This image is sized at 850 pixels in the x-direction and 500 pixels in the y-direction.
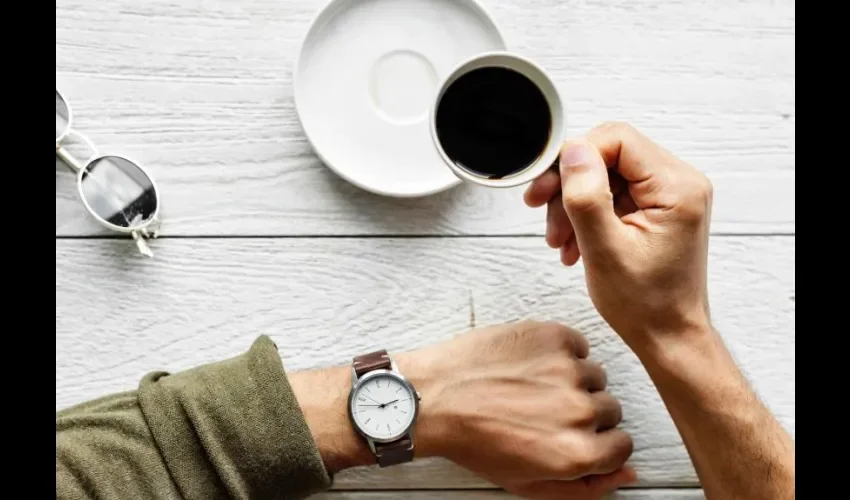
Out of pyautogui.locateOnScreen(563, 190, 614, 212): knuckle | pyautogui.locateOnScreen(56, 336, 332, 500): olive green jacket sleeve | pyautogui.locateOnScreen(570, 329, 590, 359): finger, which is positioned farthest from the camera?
pyautogui.locateOnScreen(570, 329, 590, 359): finger

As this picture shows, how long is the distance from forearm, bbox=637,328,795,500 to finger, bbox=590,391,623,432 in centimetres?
11

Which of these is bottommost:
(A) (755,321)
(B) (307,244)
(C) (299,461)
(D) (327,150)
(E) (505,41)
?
(C) (299,461)

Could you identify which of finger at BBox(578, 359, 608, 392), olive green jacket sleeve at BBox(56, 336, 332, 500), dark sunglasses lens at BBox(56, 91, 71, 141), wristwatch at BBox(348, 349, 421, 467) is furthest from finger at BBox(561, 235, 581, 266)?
dark sunglasses lens at BBox(56, 91, 71, 141)

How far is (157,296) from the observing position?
35.5 inches

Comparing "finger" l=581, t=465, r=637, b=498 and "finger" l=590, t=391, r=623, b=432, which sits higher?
"finger" l=590, t=391, r=623, b=432

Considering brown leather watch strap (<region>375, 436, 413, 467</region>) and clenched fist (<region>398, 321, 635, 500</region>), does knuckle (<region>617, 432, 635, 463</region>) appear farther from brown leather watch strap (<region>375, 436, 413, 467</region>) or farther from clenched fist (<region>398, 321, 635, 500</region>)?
brown leather watch strap (<region>375, 436, 413, 467</region>)

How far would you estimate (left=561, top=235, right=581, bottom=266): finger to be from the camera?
A: 848 mm

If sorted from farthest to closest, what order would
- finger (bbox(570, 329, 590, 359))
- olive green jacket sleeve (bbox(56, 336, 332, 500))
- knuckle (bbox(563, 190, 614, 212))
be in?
finger (bbox(570, 329, 590, 359)) < olive green jacket sleeve (bbox(56, 336, 332, 500)) < knuckle (bbox(563, 190, 614, 212))

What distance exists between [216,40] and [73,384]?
439 millimetres

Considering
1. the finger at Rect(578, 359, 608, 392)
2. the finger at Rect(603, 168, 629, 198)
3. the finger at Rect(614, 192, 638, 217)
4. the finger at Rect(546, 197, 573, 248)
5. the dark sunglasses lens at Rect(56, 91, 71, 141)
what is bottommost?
the finger at Rect(578, 359, 608, 392)

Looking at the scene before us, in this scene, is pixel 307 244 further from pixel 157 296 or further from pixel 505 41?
pixel 505 41

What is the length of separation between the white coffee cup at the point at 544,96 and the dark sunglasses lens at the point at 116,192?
15.1 inches

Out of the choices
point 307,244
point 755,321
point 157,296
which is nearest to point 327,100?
point 307,244

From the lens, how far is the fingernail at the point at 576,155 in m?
0.68
